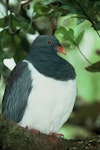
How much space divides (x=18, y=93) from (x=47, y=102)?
208mm

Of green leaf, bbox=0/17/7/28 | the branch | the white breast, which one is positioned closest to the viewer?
the branch

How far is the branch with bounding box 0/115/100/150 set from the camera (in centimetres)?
215

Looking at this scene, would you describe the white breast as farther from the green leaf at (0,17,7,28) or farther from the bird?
the green leaf at (0,17,7,28)

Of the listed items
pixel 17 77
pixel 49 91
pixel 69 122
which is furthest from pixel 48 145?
pixel 69 122

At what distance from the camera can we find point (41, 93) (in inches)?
108

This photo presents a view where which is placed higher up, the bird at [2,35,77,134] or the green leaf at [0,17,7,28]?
the green leaf at [0,17,7,28]

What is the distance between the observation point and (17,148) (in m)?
2.19

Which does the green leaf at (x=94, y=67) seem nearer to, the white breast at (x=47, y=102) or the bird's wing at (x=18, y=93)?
the white breast at (x=47, y=102)

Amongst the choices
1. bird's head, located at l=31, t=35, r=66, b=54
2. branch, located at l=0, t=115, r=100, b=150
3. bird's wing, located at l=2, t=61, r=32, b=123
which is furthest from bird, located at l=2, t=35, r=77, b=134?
branch, located at l=0, t=115, r=100, b=150

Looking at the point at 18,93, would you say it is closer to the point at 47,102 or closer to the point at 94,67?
the point at 47,102

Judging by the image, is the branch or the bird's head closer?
the branch

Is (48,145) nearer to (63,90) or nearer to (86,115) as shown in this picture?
(63,90)

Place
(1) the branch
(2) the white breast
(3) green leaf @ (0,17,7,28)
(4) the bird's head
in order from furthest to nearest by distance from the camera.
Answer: (3) green leaf @ (0,17,7,28)
(4) the bird's head
(2) the white breast
(1) the branch

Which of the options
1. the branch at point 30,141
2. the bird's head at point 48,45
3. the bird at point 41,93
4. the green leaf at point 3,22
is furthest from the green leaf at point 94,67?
the green leaf at point 3,22
